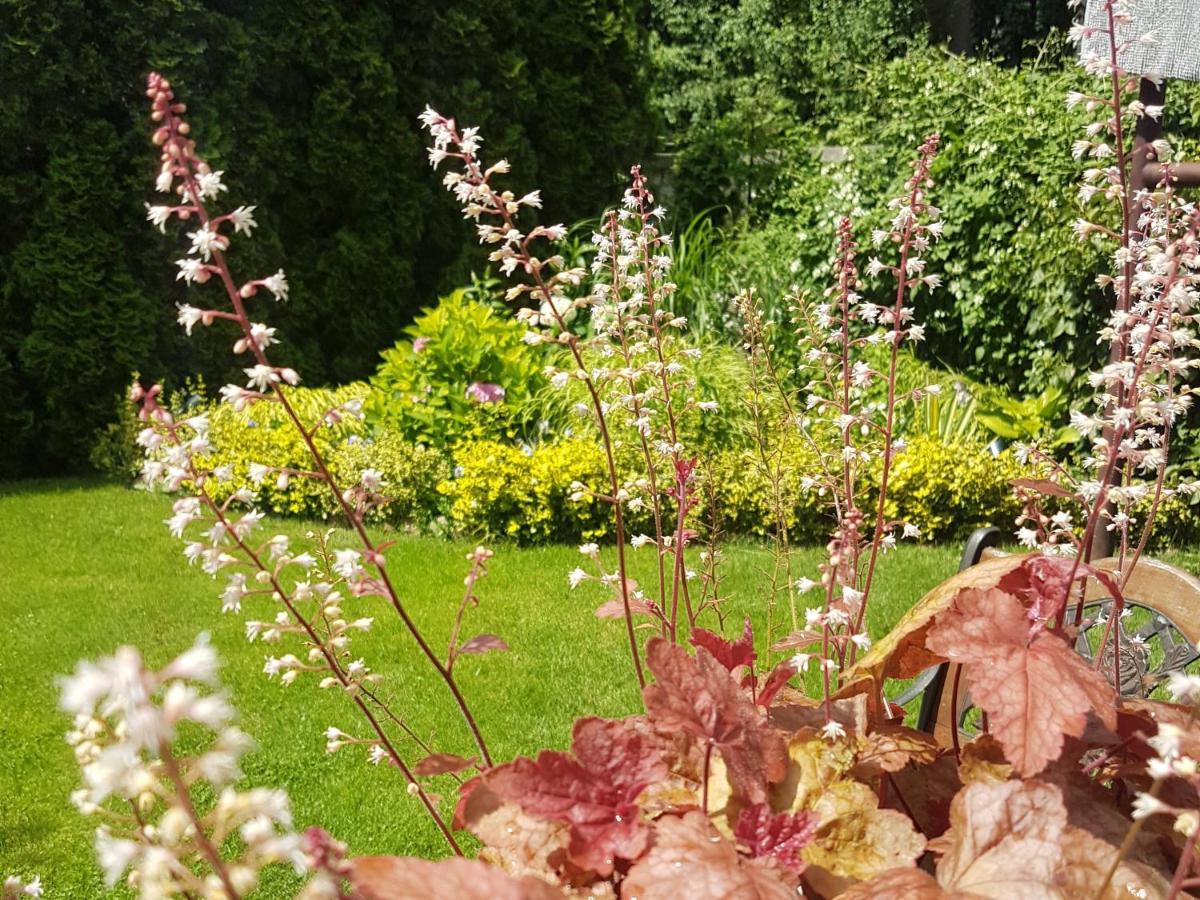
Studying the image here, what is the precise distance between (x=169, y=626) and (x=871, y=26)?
11.8 m

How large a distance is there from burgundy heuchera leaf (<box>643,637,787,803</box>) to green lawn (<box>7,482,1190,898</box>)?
220 centimetres

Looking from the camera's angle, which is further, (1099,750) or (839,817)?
(1099,750)

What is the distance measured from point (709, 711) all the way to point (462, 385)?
543cm

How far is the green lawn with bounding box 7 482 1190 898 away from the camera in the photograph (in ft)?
10.00

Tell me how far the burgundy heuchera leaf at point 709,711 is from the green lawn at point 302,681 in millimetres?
2198

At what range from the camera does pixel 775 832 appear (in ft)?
2.75

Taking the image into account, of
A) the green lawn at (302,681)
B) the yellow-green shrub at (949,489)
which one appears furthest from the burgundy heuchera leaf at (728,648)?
the yellow-green shrub at (949,489)

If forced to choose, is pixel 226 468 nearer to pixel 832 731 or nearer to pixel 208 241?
pixel 208 241

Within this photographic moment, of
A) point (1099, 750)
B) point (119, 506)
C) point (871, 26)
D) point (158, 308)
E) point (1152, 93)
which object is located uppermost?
point (871, 26)

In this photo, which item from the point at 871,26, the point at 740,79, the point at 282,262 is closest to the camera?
the point at 282,262

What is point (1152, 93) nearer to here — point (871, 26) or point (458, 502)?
point (458, 502)

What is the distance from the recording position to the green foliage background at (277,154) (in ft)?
21.2

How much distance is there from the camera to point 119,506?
19.0ft

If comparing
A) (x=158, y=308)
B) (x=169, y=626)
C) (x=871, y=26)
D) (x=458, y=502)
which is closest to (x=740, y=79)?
(x=871, y=26)
